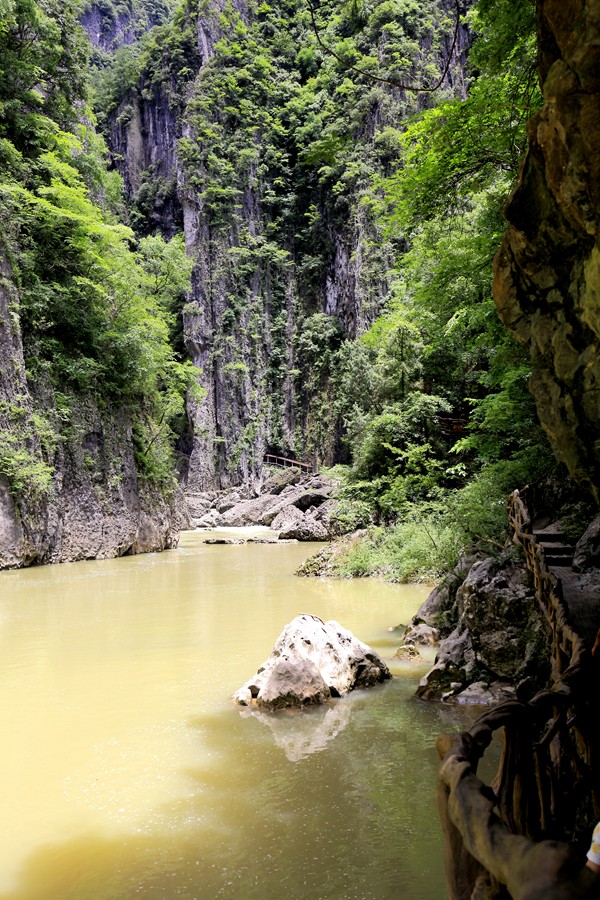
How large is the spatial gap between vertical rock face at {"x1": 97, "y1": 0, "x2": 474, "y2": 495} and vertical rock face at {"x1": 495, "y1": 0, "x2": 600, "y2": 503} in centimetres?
3371

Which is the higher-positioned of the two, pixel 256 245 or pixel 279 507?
pixel 256 245

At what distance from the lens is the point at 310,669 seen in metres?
6.14

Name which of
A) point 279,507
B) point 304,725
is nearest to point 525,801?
point 304,725

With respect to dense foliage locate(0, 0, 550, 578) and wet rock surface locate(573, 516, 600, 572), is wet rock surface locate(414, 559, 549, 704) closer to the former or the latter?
wet rock surface locate(573, 516, 600, 572)

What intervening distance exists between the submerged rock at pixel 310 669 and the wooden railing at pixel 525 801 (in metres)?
3.13

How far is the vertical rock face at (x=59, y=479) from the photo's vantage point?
1706 centimetres

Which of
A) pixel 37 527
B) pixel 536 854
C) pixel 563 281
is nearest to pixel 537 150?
pixel 563 281

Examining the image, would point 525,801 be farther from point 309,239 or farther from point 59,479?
point 309,239

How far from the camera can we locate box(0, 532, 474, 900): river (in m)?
3.33

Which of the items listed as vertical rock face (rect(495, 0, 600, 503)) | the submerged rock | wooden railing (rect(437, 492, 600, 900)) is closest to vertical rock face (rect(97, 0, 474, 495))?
the submerged rock

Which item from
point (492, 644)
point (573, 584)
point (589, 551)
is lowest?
point (492, 644)

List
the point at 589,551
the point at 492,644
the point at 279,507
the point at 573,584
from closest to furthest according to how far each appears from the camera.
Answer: the point at 573,584 < the point at 492,644 < the point at 589,551 < the point at 279,507

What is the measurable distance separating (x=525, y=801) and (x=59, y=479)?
18806mm

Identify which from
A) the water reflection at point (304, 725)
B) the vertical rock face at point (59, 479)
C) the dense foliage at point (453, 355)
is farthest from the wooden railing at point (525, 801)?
the vertical rock face at point (59, 479)
